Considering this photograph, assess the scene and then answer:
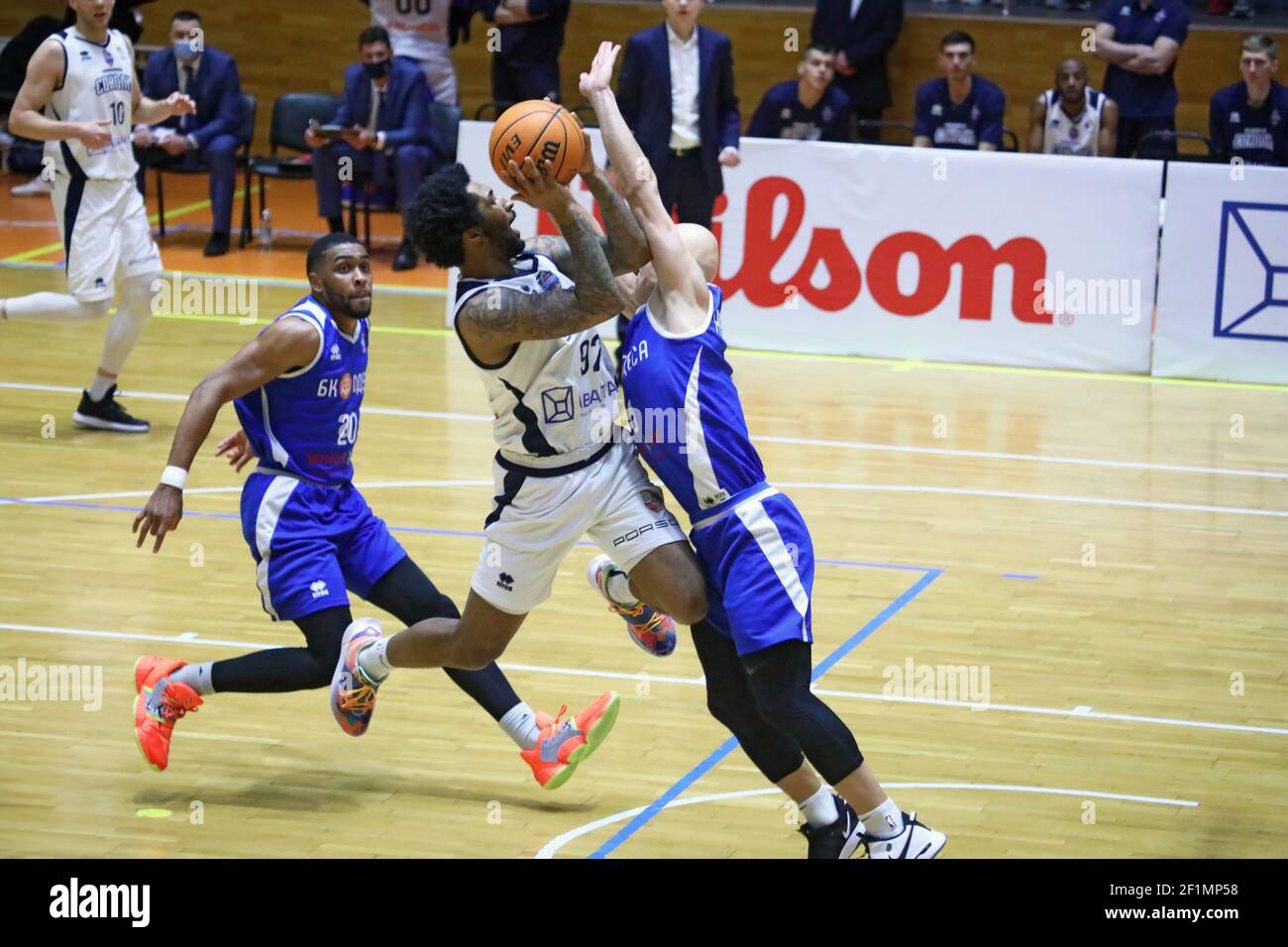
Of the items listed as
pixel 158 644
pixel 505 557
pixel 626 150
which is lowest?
pixel 158 644

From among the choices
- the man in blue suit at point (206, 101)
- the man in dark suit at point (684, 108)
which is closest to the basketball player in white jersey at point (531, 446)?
the man in dark suit at point (684, 108)

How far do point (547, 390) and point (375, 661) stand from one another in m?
1.03

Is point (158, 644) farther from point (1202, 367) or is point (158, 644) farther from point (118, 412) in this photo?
point (1202, 367)

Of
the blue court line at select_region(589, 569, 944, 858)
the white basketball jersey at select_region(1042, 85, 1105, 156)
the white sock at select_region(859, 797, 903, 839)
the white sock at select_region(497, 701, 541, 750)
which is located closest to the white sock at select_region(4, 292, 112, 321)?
the blue court line at select_region(589, 569, 944, 858)

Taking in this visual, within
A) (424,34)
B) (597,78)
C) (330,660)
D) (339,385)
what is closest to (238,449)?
(339,385)

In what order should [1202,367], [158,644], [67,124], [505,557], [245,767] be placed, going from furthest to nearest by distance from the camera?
[1202,367], [67,124], [158,644], [245,767], [505,557]

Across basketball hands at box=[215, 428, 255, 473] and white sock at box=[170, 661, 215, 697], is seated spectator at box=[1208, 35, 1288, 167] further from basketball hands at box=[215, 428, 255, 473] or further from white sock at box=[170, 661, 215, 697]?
white sock at box=[170, 661, 215, 697]

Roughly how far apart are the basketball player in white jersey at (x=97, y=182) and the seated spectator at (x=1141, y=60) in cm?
788

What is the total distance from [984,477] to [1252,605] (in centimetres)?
226

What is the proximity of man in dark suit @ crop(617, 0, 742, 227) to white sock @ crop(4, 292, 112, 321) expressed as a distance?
150 inches

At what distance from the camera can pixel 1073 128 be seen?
14555 millimetres

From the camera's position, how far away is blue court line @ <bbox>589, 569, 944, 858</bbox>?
237 inches
